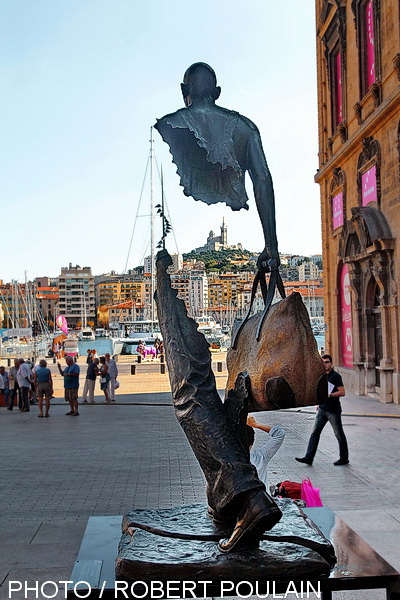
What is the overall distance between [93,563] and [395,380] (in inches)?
607

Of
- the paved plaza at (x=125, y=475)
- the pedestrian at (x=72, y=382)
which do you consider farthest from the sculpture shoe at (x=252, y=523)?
the pedestrian at (x=72, y=382)

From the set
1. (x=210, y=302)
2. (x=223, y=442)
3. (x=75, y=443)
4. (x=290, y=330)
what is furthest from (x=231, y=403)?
(x=210, y=302)

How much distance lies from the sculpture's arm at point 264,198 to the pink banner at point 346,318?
1780 centimetres

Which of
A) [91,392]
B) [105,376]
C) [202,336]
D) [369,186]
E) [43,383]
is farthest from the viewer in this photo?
[91,392]

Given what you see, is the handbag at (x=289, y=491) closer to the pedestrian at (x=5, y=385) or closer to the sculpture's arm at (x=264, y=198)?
the sculpture's arm at (x=264, y=198)

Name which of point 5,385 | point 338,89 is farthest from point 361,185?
point 5,385

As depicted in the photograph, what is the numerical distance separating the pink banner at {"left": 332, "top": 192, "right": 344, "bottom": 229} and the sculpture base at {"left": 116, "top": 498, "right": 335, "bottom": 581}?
19.6 meters

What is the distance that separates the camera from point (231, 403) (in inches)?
163

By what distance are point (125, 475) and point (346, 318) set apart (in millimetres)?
14505

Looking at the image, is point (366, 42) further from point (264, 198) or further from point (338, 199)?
point (264, 198)

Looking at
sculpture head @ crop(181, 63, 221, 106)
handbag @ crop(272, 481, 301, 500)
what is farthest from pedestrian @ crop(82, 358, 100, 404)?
sculpture head @ crop(181, 63, 221, 106)

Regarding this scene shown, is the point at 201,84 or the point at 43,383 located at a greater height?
the point at 201,84

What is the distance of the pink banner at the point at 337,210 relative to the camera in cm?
2264

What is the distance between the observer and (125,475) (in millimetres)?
9750
